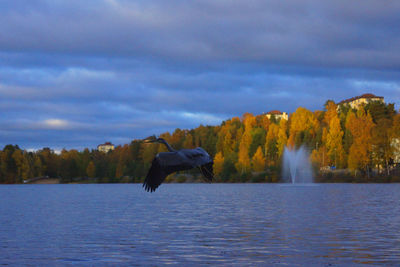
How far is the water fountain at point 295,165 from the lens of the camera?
146000 millimetres

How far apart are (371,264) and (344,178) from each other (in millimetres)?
116299

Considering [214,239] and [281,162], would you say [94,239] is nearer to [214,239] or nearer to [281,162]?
[214,239]

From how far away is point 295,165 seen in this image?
148250mm

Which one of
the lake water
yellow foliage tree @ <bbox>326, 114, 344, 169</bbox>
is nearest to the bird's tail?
the lake water

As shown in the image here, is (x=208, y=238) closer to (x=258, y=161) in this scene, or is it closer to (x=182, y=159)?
(x=182, y=159)

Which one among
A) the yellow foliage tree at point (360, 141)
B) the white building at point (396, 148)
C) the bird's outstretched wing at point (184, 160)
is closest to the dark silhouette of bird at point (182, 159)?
the bird's outstretched wing at point (184, 160)

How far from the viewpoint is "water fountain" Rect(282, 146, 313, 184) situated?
479 ft

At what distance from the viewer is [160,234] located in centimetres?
3747

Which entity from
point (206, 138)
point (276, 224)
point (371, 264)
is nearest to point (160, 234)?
point (276, 224)

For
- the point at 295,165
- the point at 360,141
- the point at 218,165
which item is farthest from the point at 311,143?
the point at 218,165

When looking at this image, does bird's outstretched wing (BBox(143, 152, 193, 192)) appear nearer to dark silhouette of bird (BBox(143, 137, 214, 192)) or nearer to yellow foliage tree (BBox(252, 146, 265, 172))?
dark silhouette of bird (BBox(143, 137, 214, 192))

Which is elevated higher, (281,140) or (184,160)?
(281,140)

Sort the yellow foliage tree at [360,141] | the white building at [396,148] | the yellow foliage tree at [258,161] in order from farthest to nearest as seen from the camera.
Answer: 1. the yellow foliage tree at [258,161]
2. the white building at [396,148]
3. the yellow foliage tree at [360,141]

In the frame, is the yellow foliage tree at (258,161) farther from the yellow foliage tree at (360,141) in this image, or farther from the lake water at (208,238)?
the lake water at (208,238)
